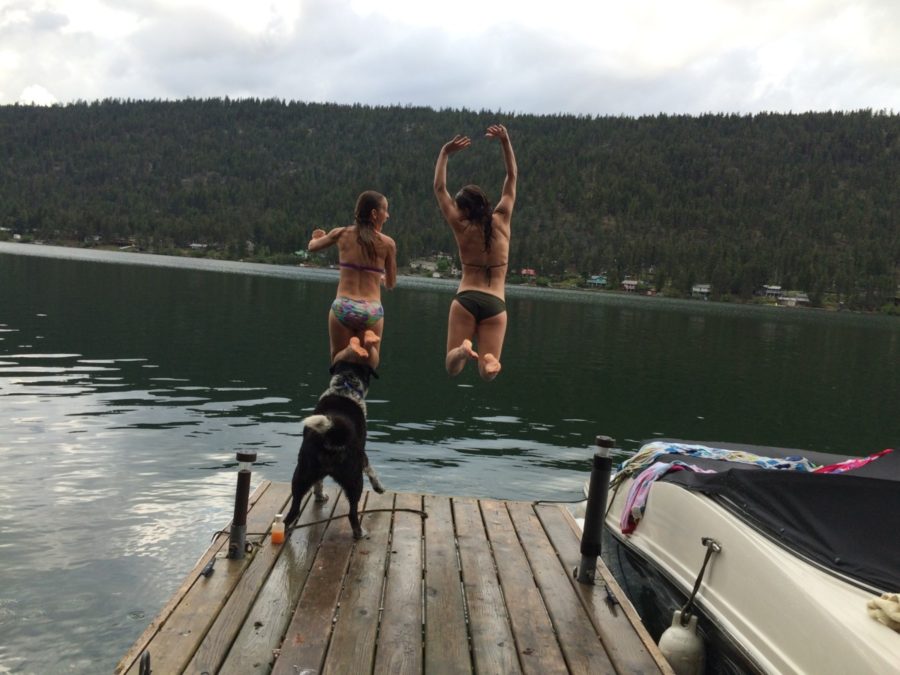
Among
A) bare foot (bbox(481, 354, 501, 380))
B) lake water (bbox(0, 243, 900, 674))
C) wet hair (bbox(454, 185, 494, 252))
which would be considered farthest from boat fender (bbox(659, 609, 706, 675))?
lake water (bbox(0, 243, 900, 674))

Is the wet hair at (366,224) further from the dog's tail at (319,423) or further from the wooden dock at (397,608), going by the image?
the wooden dock at (397,608)

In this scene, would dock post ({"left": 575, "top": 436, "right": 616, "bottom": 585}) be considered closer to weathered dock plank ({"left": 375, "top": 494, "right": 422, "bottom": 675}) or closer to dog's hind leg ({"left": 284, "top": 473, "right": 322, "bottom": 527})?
weathered dock plank ({"left": 375, "top": 494, "right": 422, "bottom": 675})

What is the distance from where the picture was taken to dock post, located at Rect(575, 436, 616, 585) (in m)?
5.82

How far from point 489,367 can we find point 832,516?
2.92 m

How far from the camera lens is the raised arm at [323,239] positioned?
661cm

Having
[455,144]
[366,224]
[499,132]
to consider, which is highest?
[499,132]

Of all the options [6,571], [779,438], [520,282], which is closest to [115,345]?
[6,571]

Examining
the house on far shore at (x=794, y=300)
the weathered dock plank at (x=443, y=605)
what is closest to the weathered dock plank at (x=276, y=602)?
the weathered dock plank at (x=443, y=605)

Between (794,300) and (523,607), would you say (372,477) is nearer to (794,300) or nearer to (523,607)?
(523,607)

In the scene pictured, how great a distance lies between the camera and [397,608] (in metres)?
5.05

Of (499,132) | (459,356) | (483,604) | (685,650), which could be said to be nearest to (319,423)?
(459,356)

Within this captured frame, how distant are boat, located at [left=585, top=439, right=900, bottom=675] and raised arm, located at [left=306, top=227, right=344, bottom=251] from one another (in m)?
3.71

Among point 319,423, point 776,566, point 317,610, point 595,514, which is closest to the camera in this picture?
point 317,610

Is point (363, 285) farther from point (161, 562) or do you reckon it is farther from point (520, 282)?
point (520, 282)
